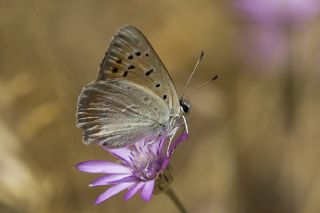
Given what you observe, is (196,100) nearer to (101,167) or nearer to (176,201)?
(101,167)

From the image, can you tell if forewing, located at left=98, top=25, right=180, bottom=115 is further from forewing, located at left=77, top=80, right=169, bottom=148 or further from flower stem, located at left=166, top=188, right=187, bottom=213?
flower stem, located at left=166, top=188, right=187, bottom=213

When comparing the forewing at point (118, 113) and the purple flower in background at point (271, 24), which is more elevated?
the forewing at point (118, 113)

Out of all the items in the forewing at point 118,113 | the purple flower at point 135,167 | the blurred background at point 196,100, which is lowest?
the blurred background at point 196,100

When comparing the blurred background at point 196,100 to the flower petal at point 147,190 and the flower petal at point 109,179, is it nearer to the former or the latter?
the flower petal at point 109,179

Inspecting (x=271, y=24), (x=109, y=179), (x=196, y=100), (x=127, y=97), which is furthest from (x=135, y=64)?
(x=271, y=24)

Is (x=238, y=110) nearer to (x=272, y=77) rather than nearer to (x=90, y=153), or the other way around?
(x=272, y=77)

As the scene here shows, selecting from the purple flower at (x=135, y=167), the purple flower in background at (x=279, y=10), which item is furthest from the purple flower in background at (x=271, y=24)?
the purple flower at (x=135, y=167)

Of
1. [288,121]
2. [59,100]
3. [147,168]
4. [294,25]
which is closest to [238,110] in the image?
[288,121]
